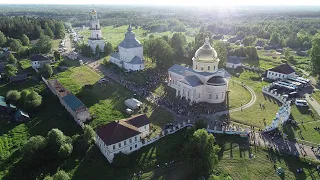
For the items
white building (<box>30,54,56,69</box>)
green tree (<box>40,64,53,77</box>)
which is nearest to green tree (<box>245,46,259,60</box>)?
green tree (<box>40,64,53,77</box>)

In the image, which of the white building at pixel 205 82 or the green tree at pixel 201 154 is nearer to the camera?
the green tree at pixel 201 154

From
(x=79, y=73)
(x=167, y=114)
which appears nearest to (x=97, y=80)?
(x=79, y=73)

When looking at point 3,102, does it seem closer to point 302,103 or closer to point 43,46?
point 43,46

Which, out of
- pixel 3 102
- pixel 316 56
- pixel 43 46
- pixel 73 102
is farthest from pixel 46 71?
pixel 316 56

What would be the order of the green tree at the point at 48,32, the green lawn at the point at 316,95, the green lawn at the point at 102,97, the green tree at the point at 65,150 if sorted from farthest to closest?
the green tree at the point at 48,32 → the green lawn at the point at 316,95 → the green lawn at the point at 102,97 → the green tree at the point at 65,150

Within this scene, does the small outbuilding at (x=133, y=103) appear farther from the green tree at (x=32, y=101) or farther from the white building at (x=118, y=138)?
the green tree at (x=32, y=101)

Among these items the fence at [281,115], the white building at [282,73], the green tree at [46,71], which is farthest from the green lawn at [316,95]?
the green tree at [46,71]

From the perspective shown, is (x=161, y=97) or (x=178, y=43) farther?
(x=178, y=43)

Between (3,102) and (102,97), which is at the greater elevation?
(102,97)
